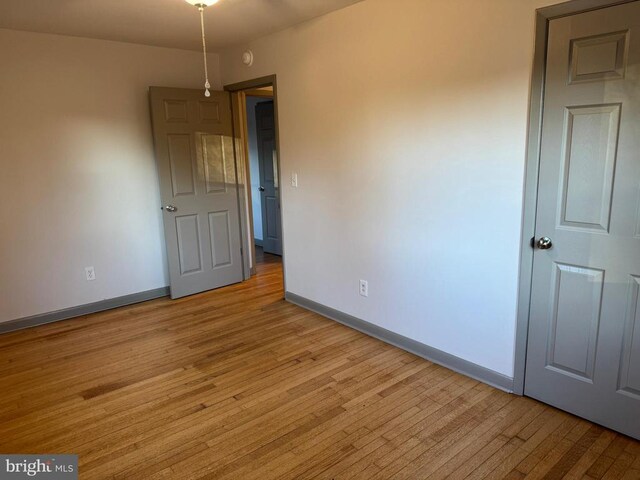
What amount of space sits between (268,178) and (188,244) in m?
1.96

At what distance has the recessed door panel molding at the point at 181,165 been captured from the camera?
Result: 4176 mm

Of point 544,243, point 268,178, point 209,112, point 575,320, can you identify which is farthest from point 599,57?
point 268,178

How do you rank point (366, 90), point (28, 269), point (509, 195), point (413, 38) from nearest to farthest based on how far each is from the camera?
point (509, 195) < point (413, 38) < point (366, 90) < point (28, 269)

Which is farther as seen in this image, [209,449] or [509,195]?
[509,195]

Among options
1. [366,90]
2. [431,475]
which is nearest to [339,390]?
[431,475]

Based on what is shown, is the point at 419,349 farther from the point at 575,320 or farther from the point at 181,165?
the point at 181,165

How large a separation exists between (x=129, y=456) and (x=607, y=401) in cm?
238

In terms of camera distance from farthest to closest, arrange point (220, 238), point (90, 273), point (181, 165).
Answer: point (220, 238), point (181, 165), point (90, 273)

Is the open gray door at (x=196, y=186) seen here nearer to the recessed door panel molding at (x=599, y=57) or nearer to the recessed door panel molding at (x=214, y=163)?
the recessed door panel molding at (x=214, y=163)

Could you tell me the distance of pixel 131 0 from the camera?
286 cm

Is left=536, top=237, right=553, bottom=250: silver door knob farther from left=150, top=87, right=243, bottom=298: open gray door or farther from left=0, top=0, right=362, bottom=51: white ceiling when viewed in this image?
left=150, top=87, right=243, bottom=298: open gray door

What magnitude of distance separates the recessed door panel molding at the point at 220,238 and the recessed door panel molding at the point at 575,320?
325 centimetres

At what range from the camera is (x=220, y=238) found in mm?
4605

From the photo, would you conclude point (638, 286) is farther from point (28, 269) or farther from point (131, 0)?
point (28, 269)
